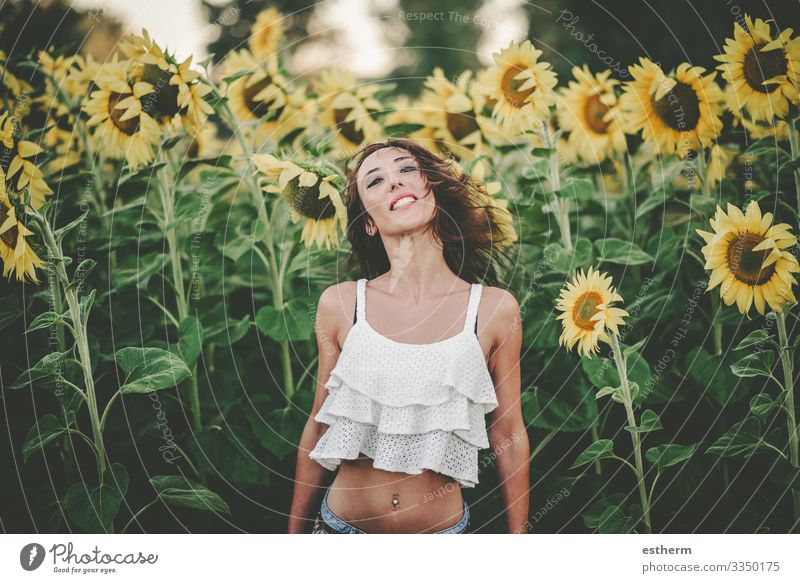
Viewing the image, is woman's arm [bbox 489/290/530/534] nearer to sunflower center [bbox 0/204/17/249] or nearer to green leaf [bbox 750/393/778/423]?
green leaf [bbox 750/393/778/423]

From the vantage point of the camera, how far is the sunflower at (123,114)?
1.77 meters

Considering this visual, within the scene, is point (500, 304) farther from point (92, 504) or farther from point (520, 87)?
point (92, 504)

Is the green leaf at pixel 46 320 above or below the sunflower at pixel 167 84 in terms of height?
below

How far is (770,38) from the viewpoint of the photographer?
176cm

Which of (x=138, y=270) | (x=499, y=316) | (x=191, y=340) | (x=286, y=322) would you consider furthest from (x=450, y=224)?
(x=138, y=270)

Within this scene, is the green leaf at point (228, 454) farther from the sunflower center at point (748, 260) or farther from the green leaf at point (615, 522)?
the sunflower center at point (748, 260)

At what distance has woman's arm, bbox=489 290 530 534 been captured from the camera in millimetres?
1696

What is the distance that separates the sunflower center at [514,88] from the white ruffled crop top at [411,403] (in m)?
0.53

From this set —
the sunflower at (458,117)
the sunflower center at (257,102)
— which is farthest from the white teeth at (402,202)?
the sunflower center at (257,102)

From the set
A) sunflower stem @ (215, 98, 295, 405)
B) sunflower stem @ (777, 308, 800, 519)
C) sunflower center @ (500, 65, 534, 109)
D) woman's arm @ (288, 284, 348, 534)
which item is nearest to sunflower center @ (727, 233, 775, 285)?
sunflower stem @ (777, 308, 800, 519)

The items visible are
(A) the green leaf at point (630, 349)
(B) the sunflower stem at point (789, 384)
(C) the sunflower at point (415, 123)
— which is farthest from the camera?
(C) the sunflower at point (415, 123)

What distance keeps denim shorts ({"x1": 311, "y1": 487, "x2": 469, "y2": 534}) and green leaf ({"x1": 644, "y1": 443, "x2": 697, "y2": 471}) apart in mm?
463

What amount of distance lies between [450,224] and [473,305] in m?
0.21
